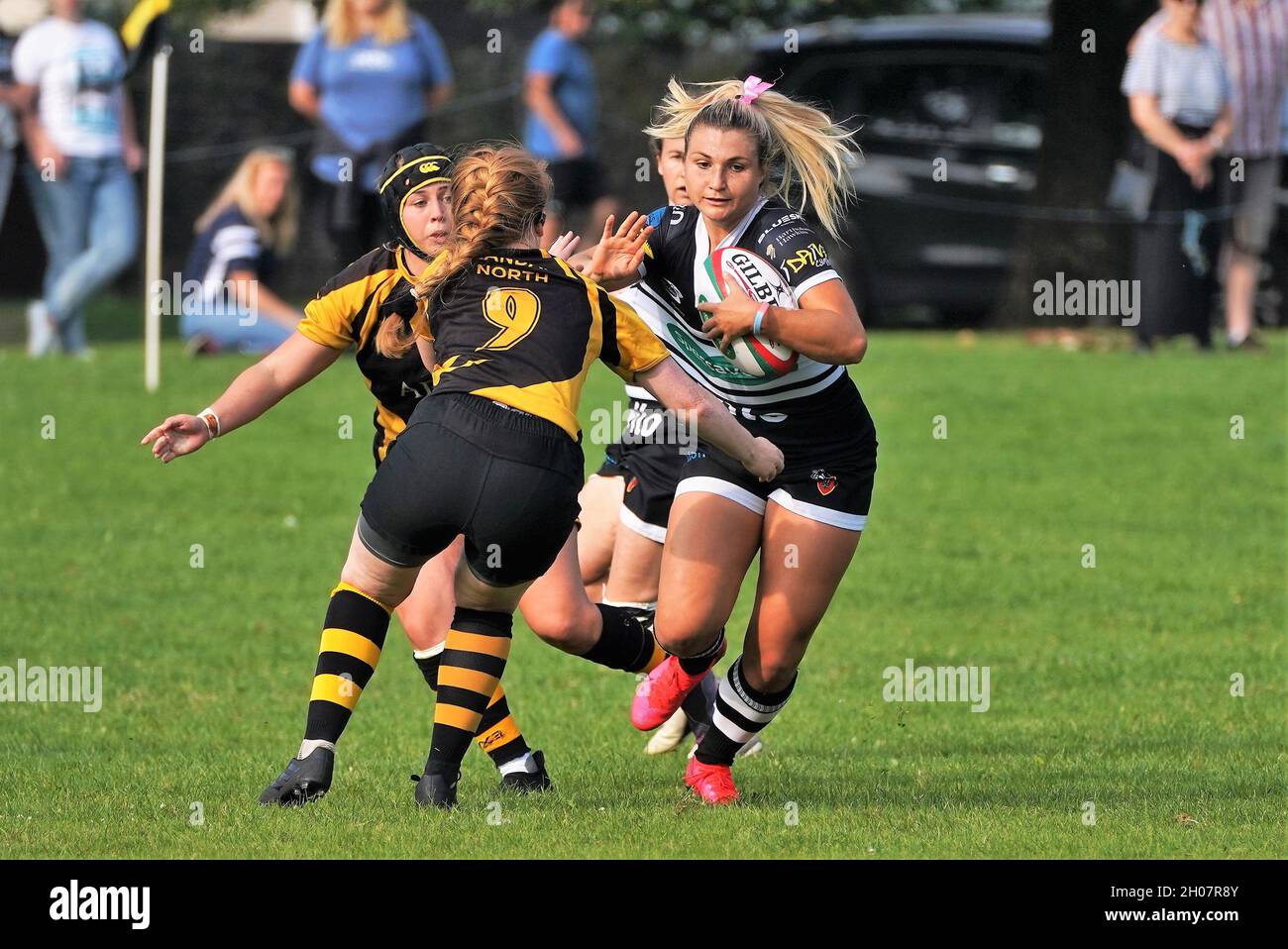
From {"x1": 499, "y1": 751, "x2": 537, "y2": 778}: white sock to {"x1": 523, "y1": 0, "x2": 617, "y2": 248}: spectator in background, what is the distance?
12508 mm

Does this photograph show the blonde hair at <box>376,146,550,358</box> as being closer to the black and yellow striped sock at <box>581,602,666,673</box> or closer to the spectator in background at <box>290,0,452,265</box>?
the black and yellow striped sock at <box>581,602,666,673</box>

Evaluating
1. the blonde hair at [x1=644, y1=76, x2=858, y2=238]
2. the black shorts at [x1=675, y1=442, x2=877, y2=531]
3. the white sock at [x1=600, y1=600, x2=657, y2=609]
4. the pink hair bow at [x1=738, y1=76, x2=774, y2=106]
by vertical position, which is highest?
the pink hair bow at [x1=738, y1=76, x2=774, y2=106]

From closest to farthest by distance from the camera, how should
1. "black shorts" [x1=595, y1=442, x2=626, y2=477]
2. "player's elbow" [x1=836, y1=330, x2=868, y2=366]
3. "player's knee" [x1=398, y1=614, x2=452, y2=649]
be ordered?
"player's elbow" [x1=836, y1=330, x2=868, y2=366] → "player's knee" [x1=398, y1=614, x2=452, y2=649] → "black shorts" [x1=595, y1=442, x2=626, y2=477]

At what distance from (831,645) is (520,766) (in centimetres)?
330

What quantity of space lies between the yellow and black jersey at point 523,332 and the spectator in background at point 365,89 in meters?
12.0

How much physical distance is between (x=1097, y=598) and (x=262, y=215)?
35.1ft

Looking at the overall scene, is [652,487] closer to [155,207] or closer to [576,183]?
[155,207]

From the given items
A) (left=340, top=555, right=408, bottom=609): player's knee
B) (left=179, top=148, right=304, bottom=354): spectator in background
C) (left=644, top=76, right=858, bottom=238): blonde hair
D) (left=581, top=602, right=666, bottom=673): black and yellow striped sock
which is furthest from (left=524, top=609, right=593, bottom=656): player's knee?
(left=179, top=148, right=304, bottom=354): spectator in background

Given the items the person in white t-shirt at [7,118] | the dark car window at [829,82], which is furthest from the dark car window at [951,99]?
the person in white t-shirt at [7,118]

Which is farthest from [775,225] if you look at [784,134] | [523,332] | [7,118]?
[7,118]

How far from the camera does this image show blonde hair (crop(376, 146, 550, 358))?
5848 mm

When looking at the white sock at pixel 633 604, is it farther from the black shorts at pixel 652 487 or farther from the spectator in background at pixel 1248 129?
the spectator in background at pixel 1248 129

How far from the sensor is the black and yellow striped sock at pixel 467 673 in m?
6.14

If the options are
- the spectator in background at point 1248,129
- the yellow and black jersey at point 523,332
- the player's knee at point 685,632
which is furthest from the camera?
the spectator in background at point 1248,129
